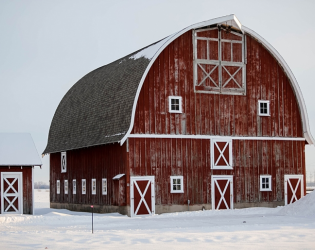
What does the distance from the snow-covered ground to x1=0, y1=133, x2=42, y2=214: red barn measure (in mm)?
1608

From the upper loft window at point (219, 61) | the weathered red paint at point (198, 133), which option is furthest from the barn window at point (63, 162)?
the upper loft window at point (219, 61)

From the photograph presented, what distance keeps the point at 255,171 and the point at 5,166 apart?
1302 centimetres

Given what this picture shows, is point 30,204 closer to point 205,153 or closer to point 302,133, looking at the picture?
point 205,153

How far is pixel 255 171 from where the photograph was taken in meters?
33.8

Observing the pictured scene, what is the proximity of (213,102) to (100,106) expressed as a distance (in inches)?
251

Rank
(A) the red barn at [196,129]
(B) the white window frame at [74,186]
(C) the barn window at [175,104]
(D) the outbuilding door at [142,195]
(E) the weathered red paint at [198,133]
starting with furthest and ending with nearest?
(B) the white window frame at [74,186] → (C) the barn window at [175,104] → (E) the weathered red paint at [198,133] → (A) the red barn at [196,129] → (D) the outbuilding door at [142,195]

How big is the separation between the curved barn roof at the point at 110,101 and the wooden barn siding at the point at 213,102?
0.45 metres

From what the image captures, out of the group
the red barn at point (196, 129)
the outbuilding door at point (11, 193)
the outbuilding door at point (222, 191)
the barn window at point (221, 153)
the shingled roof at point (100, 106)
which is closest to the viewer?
the outbuilding door at point (11, 193)

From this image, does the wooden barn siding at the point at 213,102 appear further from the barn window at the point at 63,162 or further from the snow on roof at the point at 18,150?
the barn window at the point at 63,162

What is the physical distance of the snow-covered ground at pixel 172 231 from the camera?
18531 mm

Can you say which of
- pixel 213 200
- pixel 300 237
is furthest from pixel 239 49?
pixel 300 237

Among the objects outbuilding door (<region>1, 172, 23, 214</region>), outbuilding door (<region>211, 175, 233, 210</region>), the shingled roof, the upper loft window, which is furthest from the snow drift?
outbuilding door (<region>1, 172, 23, 214</region>)

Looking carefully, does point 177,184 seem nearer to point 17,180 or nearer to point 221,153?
point 221,153

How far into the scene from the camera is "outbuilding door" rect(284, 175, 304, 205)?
3456 cm
